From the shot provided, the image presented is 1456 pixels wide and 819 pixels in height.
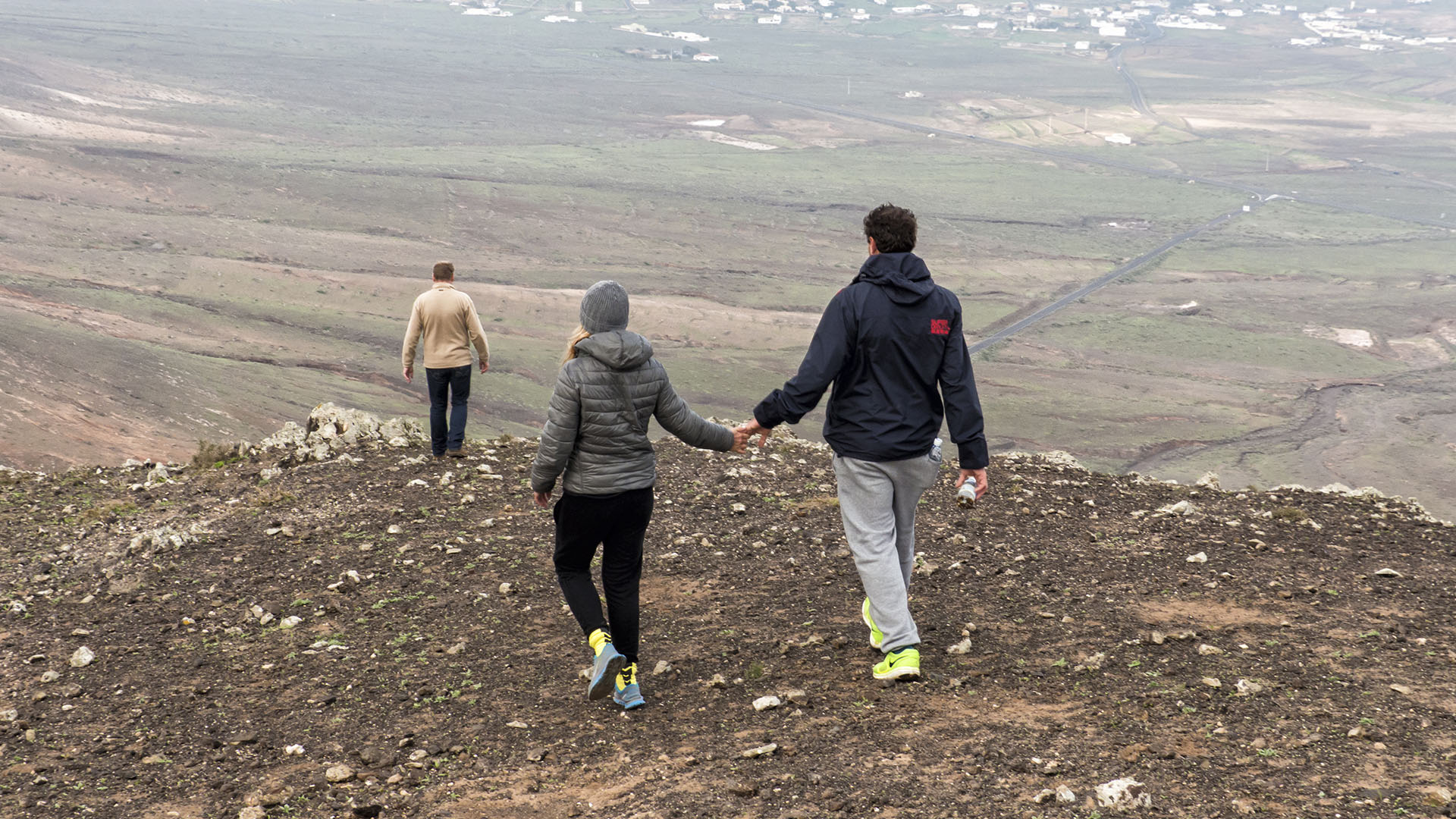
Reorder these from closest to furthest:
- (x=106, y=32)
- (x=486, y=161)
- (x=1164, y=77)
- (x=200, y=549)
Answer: (x=200, y=549), (x=486, y=161), (x=106, y=32), (x=1164, y=77)

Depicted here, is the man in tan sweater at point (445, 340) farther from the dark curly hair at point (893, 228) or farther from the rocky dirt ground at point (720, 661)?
the dark curly hair at point (893, 228)

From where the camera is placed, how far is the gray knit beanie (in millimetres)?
4867

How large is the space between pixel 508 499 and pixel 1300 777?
5855 millimetres

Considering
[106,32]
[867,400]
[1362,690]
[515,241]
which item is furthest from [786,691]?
[106,32]

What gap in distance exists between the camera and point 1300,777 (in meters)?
4.33

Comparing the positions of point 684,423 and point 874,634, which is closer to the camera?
point 684,423

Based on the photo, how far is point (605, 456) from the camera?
4949 mm

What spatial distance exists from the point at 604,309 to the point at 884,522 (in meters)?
1.54

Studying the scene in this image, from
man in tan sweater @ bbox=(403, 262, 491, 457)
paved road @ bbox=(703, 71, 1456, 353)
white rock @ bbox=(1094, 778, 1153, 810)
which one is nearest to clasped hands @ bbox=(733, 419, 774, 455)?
white rock @ bbox=(1094, 778, 1153, 810)

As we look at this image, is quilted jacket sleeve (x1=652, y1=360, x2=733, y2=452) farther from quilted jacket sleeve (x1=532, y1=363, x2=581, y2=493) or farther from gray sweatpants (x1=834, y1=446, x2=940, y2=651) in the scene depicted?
gray sweatpants (x1=834, y1=446, x2=940, y2=651)

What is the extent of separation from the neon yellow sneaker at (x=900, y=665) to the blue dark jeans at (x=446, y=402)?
503 cm

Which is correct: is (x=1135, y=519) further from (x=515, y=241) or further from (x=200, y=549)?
(x=515, y=241)

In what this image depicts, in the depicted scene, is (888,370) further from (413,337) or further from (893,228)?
(413,337)

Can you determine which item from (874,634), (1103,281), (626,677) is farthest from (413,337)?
(1103,281)
